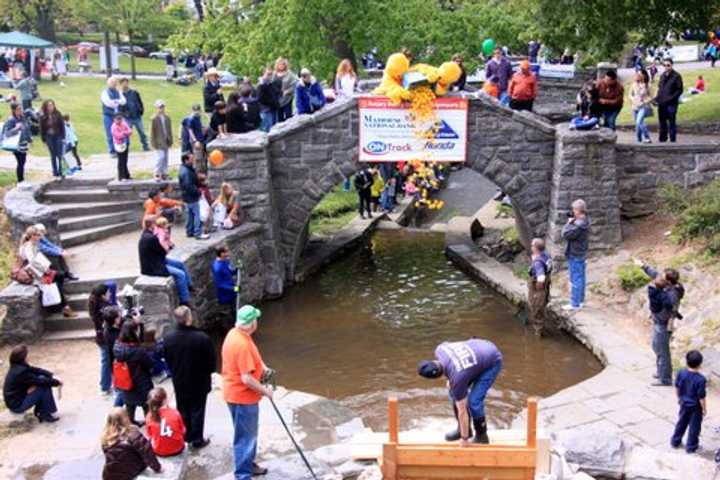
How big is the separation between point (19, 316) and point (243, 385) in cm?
590

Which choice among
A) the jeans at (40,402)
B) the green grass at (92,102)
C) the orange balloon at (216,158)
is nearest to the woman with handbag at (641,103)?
the orange balloon at (216,158)

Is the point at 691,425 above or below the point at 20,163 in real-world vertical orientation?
below

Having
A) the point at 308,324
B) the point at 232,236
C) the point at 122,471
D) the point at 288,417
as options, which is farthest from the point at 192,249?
the point at 122,471

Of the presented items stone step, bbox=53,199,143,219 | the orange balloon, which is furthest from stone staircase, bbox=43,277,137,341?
stone step, bbox=53,199,143,219

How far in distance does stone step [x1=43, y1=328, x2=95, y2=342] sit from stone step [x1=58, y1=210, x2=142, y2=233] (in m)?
3.59

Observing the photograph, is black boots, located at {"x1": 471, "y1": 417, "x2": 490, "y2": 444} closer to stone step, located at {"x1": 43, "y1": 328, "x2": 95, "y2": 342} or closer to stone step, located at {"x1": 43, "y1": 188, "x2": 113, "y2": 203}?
stone step, located at {"x1": 43, "y1": 328, "x2": 95, "y2": 342}

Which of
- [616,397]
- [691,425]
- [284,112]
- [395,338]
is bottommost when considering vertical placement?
[395,338]

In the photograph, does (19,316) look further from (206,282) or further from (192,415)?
(192,415)

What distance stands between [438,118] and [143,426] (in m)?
8.52

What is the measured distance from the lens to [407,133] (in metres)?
15.4

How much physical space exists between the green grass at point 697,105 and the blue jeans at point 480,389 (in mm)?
13635

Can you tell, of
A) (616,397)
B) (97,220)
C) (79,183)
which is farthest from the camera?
(79,183)

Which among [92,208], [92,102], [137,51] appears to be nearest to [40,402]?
[92,208]

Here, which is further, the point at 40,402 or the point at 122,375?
the point at 40,402
